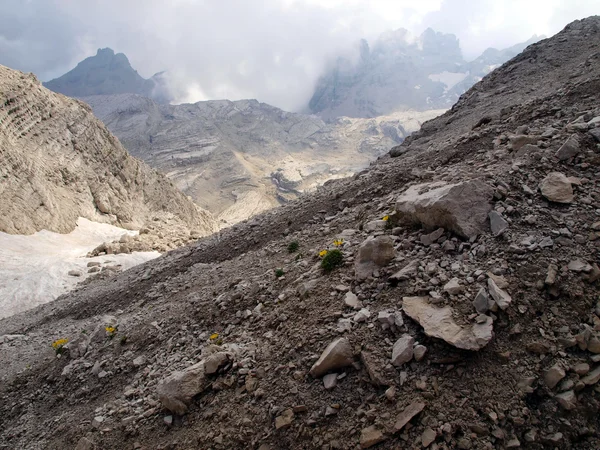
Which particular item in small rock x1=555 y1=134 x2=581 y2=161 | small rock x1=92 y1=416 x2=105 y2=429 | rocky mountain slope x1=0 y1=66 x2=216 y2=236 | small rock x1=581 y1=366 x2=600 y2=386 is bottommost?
small rock x1=581 y1=366 x2=600 y2=386

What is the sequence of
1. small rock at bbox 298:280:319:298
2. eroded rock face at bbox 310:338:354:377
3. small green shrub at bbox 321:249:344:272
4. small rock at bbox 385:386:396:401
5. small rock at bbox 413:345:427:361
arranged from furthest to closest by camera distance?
small green shrub at bbox 321:249:344:272 < small rock at bbox 298:280:319:298 < eroded rock face at bbox 310:338:354:377 < small rock at bbox 413:345:427:361 < small rock at bbox 385:386:396:401

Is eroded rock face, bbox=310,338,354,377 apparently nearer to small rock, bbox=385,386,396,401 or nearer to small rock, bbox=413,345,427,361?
small rock, bbox=385,386,396,401

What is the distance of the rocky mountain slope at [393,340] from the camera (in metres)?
4.45

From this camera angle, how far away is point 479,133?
39.4 feet

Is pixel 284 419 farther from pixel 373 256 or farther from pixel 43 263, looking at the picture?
pixel 43 263

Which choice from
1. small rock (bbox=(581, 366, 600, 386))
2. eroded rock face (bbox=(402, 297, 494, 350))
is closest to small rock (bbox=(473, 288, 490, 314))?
eroded rock face (bbox=(402, 297, 494, 350))

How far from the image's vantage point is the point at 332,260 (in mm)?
7711

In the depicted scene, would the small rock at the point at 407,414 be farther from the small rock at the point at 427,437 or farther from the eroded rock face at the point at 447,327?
the eroded rock face at the point at 447,327

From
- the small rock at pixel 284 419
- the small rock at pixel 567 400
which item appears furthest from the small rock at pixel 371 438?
the small rock at pixel 567 400

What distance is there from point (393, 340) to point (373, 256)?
6.49ft

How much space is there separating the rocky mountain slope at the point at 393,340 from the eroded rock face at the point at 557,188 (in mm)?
29

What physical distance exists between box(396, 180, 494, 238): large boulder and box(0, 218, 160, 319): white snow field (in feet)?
81.1

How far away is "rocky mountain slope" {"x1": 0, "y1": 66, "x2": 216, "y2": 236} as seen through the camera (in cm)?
3616

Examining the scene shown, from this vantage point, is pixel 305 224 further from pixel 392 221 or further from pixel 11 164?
pixel 11 164
